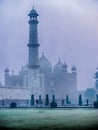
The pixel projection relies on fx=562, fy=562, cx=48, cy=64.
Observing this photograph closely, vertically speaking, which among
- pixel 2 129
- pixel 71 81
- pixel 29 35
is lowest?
pixel 2 129

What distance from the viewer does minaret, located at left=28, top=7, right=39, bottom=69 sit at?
5975 cm

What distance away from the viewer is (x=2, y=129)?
1847 centimetres

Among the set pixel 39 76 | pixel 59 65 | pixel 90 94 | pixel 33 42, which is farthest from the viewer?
pixel 90 94

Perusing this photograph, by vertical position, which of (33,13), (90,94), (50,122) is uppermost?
(33,13)

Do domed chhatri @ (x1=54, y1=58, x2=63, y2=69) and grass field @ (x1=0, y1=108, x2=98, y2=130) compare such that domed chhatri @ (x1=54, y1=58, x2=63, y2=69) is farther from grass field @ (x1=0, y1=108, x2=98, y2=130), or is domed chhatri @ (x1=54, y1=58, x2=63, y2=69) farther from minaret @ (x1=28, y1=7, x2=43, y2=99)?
grass field @ (x1=0, y1=108, x2=98, y2=130)

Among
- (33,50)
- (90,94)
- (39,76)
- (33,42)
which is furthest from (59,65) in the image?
(33,42)

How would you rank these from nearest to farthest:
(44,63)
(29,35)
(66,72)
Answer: (29,35)
(44,63)
(66,72)

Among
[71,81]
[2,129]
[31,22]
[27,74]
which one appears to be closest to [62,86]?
[71,81]

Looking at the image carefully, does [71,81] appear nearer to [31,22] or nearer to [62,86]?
[62,86]

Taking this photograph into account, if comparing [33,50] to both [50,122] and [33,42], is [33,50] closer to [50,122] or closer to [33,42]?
[33,42]

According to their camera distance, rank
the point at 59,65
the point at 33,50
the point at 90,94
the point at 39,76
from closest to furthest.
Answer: the point at 33,50 → the point at 39,76 → the point at 59,65 → the point at 90,94

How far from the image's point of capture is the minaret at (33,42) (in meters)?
59.8

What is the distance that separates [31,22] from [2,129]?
43.4 meters

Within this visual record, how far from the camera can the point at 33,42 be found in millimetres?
59750
